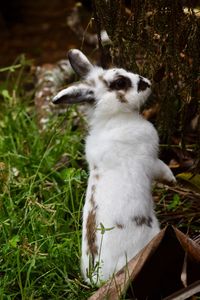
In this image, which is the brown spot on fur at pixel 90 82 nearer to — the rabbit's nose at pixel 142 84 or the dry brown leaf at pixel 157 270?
the rabbit's nose at pixel 142 84

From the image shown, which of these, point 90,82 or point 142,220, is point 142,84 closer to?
point 90,82

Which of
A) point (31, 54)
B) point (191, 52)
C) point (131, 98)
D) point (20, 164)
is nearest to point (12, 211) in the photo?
point (20, 164)

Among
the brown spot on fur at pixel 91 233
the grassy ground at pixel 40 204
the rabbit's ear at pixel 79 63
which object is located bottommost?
the grassy ground at pixel 40 204

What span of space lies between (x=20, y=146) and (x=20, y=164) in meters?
0.30

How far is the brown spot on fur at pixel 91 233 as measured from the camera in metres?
4.48

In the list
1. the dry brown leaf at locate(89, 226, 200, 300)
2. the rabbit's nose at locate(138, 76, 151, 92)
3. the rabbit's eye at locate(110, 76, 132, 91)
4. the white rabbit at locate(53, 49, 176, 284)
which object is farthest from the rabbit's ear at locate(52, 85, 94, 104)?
the dry brown leaf at locate(89, 226, 200, 300)

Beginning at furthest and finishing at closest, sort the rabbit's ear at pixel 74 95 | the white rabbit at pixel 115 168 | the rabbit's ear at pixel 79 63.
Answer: the rabbit's ear at pixel 79 63 → the rabbit's ear at pixel 74 95 → the white rabbit at pixel 115 168

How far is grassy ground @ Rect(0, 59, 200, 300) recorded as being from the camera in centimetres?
458

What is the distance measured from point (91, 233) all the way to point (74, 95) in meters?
0.88

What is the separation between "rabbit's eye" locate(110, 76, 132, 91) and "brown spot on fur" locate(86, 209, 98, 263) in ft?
2.76

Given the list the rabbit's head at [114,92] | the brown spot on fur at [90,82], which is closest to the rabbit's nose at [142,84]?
the rabbit's head at [114,92]

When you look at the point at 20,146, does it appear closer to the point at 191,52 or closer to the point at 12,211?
the point at 12,211

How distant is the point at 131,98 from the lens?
4.77m

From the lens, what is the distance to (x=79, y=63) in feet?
16.2
